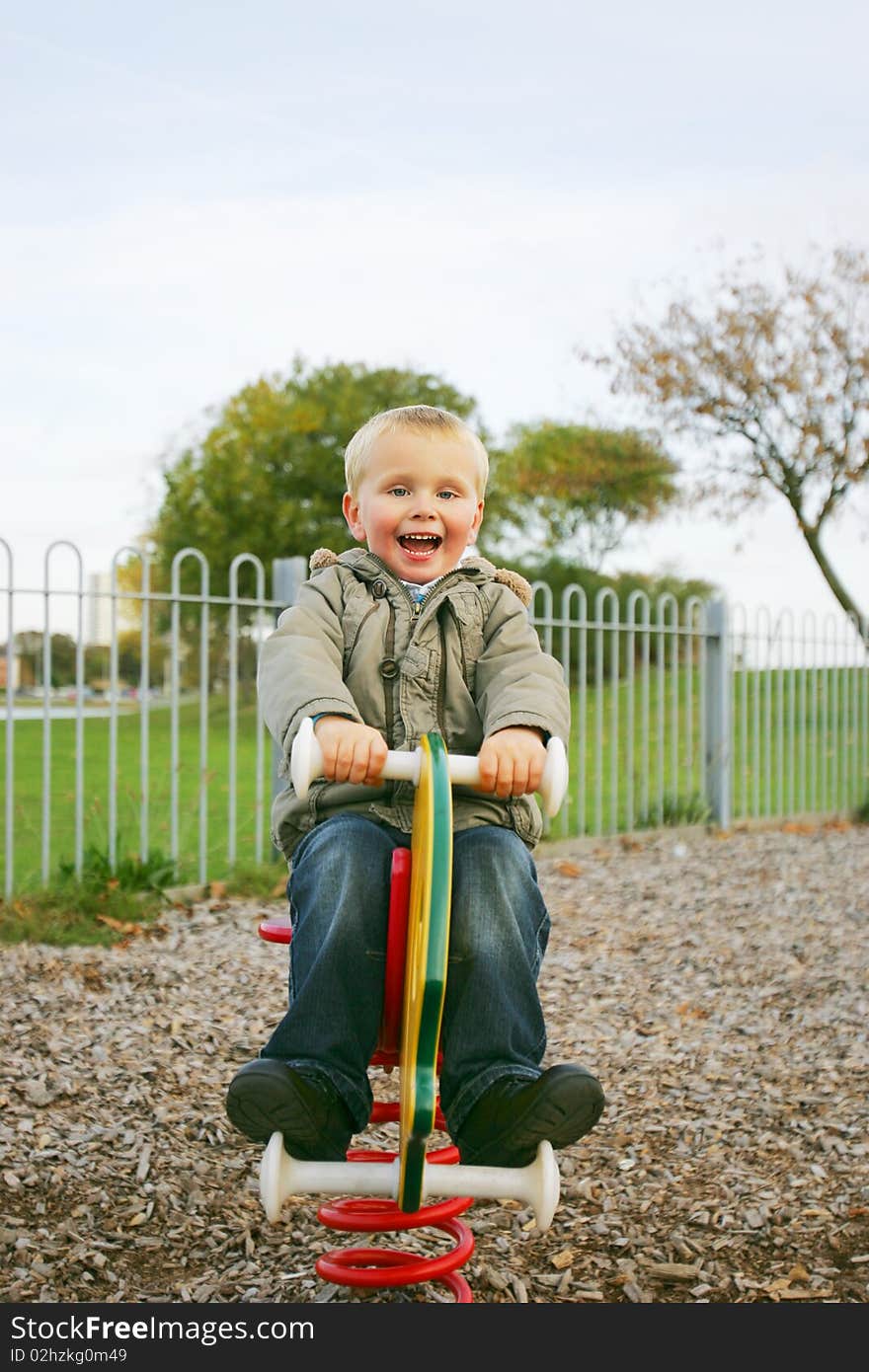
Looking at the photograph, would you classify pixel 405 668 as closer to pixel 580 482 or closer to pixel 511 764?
pixel 511 764

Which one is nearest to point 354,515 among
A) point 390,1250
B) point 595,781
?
point 390,1250

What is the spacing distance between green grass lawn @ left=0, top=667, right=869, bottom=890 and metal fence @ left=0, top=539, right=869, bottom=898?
1.3 inches

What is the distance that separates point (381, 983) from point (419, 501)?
943mm

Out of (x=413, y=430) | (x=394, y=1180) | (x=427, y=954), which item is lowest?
(x=394, y=1180)

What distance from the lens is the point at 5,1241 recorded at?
9.73ft

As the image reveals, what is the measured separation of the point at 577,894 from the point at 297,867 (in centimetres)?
509

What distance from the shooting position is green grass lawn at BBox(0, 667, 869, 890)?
325 inches

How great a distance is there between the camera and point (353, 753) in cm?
204

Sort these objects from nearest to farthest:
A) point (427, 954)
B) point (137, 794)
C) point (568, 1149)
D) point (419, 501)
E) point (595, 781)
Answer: point (427, 954) → point (419, 501) → point (568, 1149) → point (137, 794) → point (595, 781)

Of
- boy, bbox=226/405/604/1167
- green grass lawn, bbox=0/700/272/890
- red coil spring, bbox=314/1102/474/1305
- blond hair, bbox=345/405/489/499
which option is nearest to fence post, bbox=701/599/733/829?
green grass lawn, bbox=0/700/272/890

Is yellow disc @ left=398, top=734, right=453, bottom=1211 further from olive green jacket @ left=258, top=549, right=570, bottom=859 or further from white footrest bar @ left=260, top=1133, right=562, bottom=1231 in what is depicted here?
olive green jacket @ left=258, top=549, right=570, bottom=859

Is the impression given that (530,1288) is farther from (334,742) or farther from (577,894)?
(577,894)

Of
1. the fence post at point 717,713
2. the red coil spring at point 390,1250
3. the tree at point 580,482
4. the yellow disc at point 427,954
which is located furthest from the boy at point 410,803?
the tree at point 580,482

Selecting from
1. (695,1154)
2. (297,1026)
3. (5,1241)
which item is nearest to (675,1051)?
(695,1154)
